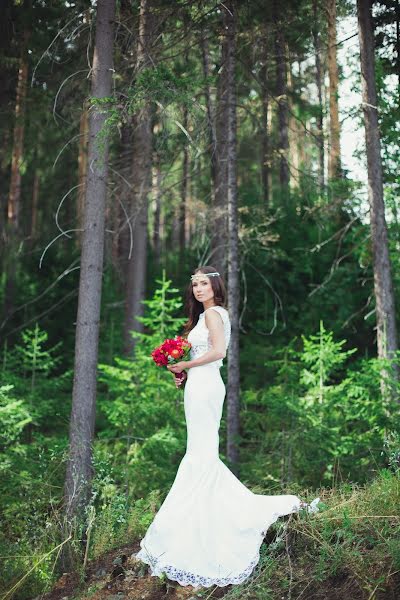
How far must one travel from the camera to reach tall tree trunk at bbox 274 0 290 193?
11074mm

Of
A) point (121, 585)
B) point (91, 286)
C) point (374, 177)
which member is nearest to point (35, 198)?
point (374, 177)

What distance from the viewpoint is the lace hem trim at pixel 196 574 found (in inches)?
232

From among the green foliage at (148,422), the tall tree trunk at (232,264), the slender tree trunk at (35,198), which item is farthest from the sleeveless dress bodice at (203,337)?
the slender tree trunk at (35,198)

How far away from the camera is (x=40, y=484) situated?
344 inches

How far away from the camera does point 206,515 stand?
6238 millimetres

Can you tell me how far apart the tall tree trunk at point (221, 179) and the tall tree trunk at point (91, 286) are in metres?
3.11

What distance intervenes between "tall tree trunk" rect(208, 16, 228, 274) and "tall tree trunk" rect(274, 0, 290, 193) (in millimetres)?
924

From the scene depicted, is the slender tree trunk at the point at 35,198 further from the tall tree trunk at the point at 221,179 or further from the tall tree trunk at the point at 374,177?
the tall tree trunk at the point at 374,177

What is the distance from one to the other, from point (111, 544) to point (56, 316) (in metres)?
10.3

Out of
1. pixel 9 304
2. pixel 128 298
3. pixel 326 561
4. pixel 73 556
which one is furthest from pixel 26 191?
pixel 326 561

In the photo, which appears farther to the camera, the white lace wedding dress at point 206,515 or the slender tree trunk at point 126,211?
the slender tree trunk at point 126,211

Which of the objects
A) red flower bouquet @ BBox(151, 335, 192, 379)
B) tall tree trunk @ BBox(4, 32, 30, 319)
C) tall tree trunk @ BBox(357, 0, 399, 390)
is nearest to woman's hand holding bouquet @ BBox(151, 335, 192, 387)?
red flower bouquet @ BBox(151, 335, 192, 379)

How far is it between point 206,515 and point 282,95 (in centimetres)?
836

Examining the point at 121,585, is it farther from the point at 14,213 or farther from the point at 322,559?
the point at 14,213
